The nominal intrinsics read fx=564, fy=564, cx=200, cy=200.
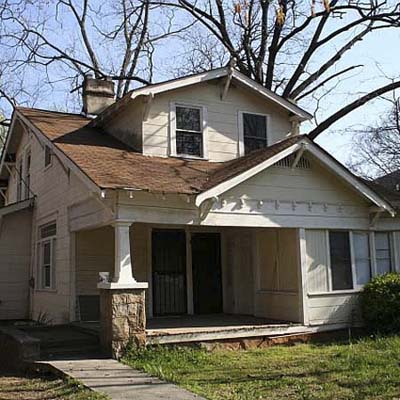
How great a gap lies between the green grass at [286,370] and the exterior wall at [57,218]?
3.76m

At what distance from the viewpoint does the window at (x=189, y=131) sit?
520 inches

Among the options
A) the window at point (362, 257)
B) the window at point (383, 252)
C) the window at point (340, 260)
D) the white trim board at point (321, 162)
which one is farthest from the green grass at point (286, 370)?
the white trim board at point (321, 162)

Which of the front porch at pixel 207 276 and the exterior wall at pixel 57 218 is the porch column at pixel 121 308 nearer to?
the front porch at pixel 207 276

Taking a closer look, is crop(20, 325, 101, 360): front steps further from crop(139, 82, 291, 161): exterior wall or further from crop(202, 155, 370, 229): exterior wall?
crop(139, 82, 291, 161): exterior wall

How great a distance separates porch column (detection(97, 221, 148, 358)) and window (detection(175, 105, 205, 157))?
12.9 feet

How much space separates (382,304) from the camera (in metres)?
11.7

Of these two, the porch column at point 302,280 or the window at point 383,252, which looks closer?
the porch column at point 302,280

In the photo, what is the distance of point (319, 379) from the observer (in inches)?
311

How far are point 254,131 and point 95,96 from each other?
16.5ft

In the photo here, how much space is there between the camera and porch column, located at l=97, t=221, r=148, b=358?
9320 millimetres

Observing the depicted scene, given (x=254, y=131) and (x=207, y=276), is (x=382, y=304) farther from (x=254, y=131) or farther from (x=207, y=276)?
(x=254, y=131)

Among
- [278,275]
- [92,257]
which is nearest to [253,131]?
[278,275]

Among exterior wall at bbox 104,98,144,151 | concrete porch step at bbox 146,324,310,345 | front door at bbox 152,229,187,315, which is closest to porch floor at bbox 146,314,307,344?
concrete porch step at bbox 146,324,310,345

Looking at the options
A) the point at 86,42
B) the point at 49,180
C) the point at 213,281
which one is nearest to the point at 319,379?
the point at 213,281
